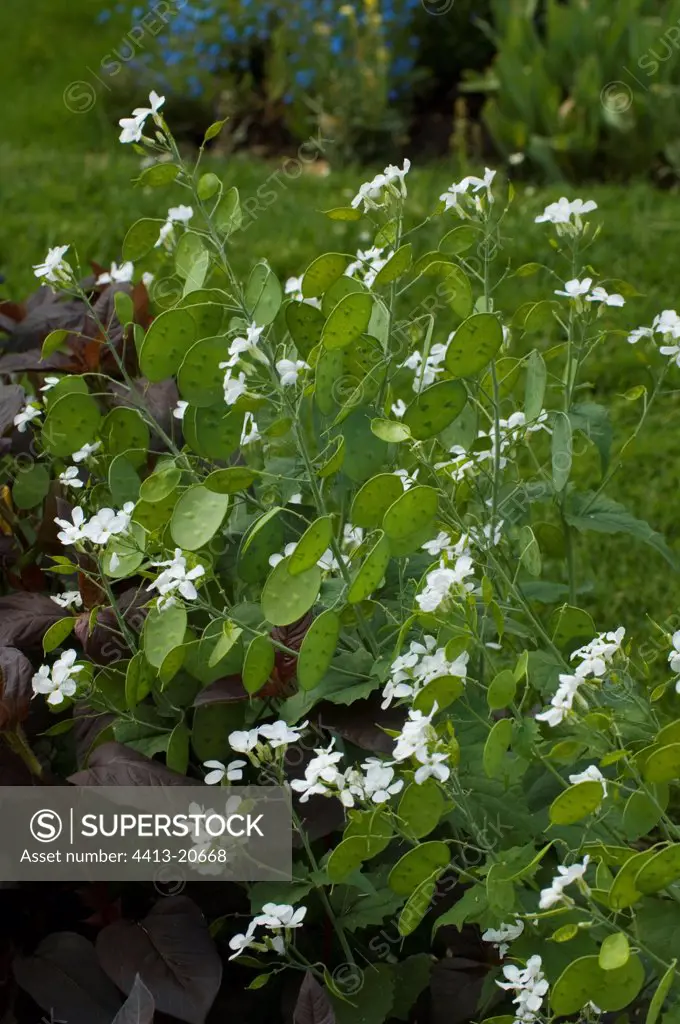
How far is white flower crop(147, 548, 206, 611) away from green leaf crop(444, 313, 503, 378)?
39 cm

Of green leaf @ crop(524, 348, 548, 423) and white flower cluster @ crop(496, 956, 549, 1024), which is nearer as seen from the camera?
white flower cluster @ crop(496, 956, 549, 1024)

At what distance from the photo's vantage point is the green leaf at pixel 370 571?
1423 millimetres

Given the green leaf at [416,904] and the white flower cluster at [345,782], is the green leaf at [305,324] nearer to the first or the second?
the white flower cluster at [345,782]

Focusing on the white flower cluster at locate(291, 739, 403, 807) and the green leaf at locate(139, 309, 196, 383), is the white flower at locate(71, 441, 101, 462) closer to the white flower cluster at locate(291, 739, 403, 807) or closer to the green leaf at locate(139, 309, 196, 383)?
the green leaf at locate(139, 309, 196, 383)

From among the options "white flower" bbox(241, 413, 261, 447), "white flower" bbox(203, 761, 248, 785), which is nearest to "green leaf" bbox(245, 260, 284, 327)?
"white flower" bbox(241, 413, 261, 447)

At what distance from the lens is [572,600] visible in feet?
6.23

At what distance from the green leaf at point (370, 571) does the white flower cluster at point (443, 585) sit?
0.18 ft

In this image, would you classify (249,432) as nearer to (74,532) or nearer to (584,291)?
(74,532)

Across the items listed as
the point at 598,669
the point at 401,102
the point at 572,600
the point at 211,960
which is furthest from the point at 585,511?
the point at 401,102

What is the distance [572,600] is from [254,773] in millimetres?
548

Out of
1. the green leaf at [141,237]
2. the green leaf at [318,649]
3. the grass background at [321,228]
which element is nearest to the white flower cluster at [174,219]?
the green leaf at [141,237]

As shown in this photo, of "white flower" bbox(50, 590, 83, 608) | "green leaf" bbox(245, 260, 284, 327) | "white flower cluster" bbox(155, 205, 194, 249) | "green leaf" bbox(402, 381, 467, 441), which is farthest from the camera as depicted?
"white flower cluster" bbox(155, 205, 194, 249)

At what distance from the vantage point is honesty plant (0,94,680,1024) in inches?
54.3

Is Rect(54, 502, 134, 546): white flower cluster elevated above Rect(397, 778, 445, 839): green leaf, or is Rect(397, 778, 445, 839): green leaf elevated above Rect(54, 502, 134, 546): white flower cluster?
Rect(54, 502, 134, 546): white flower cluster
